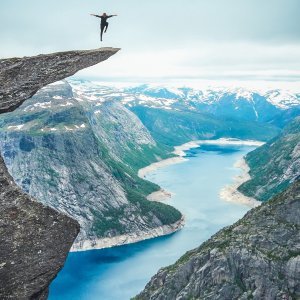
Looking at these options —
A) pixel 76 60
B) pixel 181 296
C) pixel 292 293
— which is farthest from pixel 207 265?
pixel 76 60

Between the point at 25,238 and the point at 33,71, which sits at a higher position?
the point at 33,71

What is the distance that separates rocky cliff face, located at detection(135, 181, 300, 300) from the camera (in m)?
128

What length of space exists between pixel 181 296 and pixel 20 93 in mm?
123030

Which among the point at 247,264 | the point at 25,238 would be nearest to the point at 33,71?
the point at 25,238

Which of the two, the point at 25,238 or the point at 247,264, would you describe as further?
the point at 247,264

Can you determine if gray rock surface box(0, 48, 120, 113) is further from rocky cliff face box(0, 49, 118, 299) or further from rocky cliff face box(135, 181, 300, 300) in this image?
rocky cliff face box(135, 181, 300, 300)

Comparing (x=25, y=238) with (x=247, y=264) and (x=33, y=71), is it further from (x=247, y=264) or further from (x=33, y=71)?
(x=247, y=264)

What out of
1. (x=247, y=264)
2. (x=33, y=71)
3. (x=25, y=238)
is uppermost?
(x=33, y=71)

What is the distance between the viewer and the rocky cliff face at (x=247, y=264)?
128500mm

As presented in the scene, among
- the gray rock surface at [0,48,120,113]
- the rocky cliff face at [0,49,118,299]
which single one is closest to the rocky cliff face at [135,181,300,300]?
the gray rock surface at [0,48,120,113]

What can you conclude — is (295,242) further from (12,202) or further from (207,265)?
(12,202)

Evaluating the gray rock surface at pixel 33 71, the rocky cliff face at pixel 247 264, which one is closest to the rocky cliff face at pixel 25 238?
the gray rock surface at pixel 33 71

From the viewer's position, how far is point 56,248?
20000mm

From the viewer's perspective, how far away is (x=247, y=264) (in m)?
134
